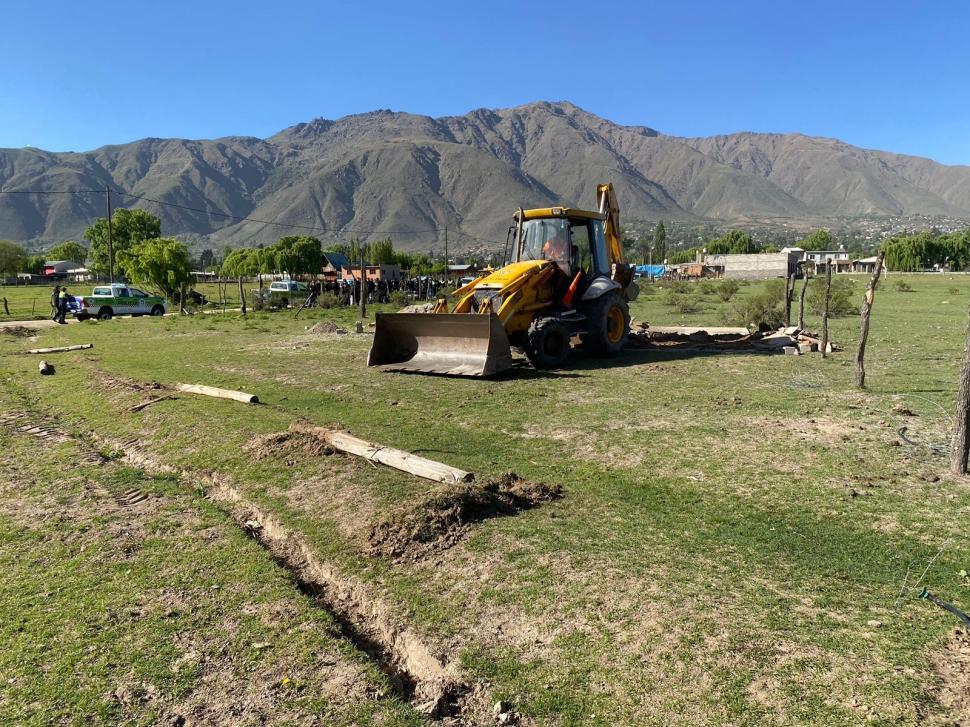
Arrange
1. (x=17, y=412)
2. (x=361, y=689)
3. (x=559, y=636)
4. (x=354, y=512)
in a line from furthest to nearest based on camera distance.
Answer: (x=17, y=412)
(x=354, y=512)
(x=559, y=636)
(x=361, y=689)

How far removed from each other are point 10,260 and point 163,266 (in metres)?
76.4

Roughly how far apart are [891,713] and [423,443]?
18.8ft

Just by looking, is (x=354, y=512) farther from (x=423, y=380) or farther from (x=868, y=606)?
(x=423, y=380)

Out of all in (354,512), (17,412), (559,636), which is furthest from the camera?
(17,412)

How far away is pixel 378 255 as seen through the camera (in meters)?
95.6

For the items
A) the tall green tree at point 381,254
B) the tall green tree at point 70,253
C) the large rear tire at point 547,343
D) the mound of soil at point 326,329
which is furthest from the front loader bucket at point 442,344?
the tall green tree at point 70,253

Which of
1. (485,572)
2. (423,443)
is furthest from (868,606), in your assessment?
(423,443)

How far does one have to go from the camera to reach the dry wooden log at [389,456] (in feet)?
21.8

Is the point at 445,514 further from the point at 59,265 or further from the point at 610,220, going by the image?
the point at 59,265

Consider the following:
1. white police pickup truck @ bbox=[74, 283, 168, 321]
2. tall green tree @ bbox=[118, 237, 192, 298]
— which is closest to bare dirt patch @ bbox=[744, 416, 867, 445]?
white police pickup truck @ bbox=[74, 283, 168, 321]

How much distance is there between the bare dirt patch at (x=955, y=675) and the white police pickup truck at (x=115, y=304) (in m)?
37.5

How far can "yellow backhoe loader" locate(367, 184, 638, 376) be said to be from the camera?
42.5ft

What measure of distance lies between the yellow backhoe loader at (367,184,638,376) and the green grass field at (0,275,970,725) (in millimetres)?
2561

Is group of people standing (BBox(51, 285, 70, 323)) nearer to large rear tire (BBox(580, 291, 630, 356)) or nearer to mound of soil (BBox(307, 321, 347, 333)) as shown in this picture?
mound of soil (BBox(307, 321, 347, 333))
